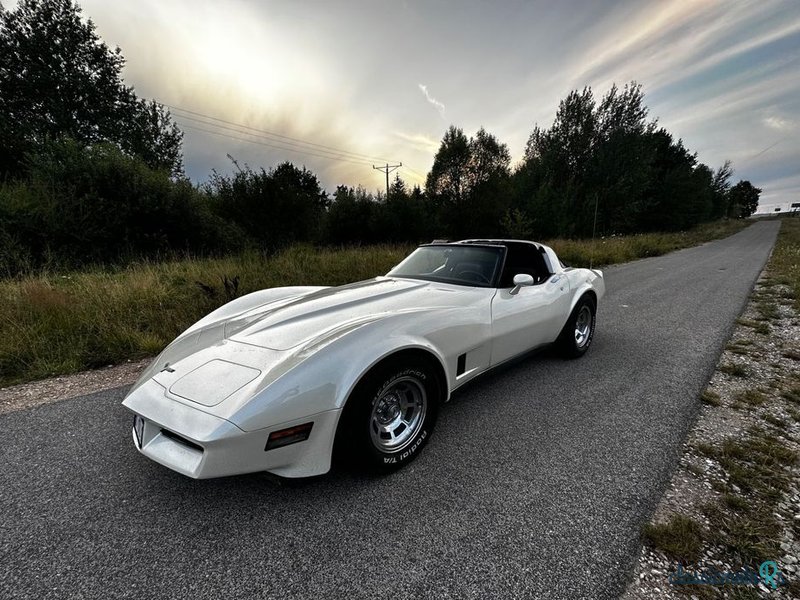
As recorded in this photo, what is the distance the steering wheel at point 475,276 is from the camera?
3.00m

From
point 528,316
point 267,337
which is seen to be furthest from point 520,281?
point 267,337

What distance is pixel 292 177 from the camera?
1373cm

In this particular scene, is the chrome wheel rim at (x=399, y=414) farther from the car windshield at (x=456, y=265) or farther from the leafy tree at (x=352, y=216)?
the leafy tree at (x=352, y=216)

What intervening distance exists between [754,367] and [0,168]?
1002 inches

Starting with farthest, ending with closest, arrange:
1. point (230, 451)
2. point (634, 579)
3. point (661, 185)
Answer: point (661, 185) < point (230, 451) < point (634, 579)

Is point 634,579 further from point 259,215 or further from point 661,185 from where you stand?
point 661,185

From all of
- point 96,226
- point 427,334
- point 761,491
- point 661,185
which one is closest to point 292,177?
point 96,226

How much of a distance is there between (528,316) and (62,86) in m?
29.0

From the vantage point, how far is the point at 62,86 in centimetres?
1973

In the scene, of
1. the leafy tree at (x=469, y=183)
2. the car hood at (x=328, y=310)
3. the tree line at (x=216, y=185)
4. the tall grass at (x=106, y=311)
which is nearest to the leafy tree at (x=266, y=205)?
the tree line at (x=216, y=185)

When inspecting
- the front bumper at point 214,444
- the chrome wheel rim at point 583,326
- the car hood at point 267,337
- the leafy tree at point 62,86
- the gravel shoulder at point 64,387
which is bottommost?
the gravel shoulder at point 64,387

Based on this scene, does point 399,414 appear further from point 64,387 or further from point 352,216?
point 352,216

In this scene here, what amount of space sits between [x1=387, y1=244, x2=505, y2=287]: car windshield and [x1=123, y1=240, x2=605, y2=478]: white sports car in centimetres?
2

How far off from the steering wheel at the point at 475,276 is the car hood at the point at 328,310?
0.24 meters
